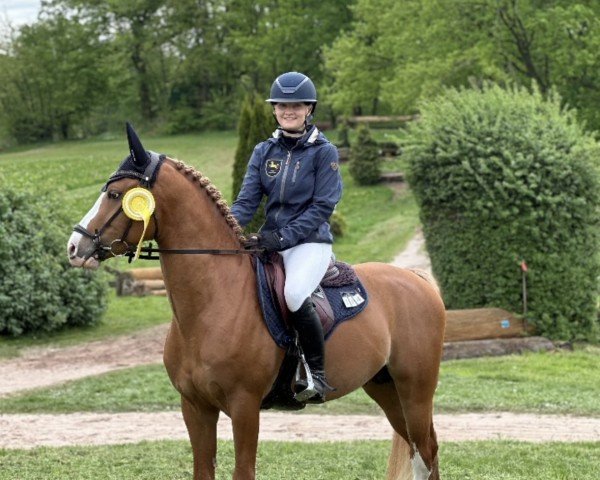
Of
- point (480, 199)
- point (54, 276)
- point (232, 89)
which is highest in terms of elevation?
point (480, 199)

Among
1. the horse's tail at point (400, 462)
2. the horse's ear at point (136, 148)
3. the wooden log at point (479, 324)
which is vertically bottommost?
the wooden log at point (479, 324)

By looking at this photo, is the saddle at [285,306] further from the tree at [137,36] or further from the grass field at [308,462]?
the tree at [137,36]

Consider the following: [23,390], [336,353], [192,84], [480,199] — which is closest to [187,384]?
[336,353]

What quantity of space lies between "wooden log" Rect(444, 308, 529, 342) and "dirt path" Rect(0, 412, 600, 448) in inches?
142

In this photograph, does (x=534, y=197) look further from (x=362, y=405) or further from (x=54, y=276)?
(x=54, y=276)

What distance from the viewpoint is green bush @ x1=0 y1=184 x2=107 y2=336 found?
15406 mm

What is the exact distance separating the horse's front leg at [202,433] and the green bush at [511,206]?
979cm

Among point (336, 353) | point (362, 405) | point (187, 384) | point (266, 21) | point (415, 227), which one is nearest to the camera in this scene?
point (187, 384)

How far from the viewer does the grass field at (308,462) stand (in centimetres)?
779

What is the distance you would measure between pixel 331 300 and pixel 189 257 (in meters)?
1.08

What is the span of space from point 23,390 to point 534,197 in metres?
8.22

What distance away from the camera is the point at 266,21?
54312 millimetres

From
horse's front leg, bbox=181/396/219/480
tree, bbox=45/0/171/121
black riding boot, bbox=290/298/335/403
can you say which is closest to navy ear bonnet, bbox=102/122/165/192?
black riding boot, bbox=290/298/335/403

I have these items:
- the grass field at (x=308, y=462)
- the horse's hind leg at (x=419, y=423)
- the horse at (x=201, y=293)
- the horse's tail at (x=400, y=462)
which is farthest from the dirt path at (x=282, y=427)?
the horse at (x=201, y=293)
